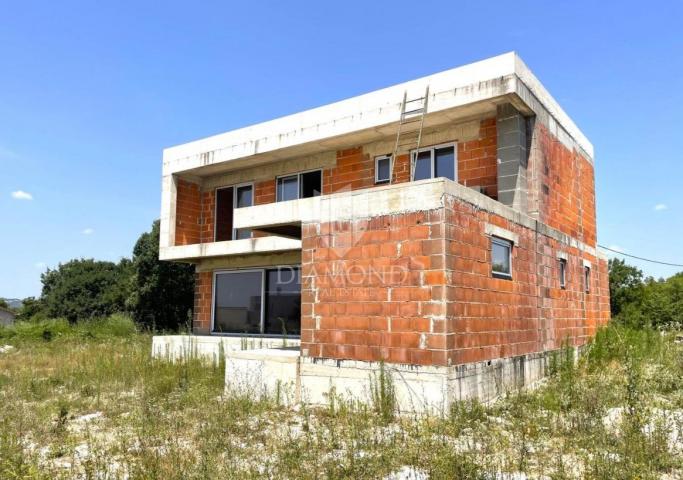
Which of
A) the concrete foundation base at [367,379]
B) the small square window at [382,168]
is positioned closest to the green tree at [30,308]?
the small square window at [382,168]

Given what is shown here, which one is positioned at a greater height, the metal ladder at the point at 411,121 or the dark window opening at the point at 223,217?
the metal ladder at the point at 411,121

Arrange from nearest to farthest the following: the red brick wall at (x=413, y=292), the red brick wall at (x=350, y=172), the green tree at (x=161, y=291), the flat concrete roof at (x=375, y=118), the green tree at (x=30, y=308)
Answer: the red brick wall at (x=413, y=292)
the flat concrete roof at (x=375, y=118)
the red brick wall at (x=350, y=172)
the green tree at (x=161, y=291)
the green tree at (x=30, y=308)

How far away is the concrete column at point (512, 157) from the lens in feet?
35.5

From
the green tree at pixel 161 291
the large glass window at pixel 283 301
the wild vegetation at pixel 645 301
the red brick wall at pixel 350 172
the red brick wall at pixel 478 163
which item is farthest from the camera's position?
the green tree at pixel 161 291

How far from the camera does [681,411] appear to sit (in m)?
7.52

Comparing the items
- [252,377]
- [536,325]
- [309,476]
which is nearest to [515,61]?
[536,325]

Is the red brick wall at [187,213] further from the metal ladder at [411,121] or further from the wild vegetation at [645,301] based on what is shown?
the wild vegetation at [645,301]

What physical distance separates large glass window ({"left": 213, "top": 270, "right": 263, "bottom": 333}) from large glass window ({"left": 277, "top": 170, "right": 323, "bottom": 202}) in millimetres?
2333

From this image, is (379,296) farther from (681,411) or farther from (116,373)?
(116,373)

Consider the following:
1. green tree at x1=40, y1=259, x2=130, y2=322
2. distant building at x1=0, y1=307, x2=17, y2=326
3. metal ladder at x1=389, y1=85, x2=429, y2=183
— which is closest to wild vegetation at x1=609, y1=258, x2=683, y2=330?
metal ladder at x1=389, y1=85, x2=429, y2=183

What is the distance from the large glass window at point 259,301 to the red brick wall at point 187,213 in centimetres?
158

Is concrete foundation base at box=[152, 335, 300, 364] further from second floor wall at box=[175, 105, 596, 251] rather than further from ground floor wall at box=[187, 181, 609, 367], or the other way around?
ground floor wall at box=[187, 181, 609, 367]

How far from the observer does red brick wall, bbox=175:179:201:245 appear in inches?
652

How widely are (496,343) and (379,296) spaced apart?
2.19 meters
